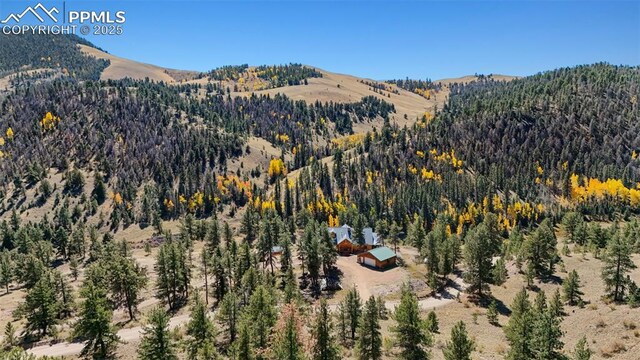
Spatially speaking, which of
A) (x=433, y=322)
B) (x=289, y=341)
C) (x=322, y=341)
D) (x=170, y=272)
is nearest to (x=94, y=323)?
(x=170, y=272)

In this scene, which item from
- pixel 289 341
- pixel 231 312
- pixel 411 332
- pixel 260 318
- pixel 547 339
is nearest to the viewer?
pixel 547 339

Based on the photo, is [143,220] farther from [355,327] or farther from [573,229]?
[573,229]

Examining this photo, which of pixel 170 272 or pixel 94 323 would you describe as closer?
pixel 94 323

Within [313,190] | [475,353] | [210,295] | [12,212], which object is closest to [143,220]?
[12,212]

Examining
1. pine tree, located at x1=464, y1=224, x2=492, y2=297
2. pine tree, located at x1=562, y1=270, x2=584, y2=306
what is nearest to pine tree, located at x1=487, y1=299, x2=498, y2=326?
pine tree, located at x1=464, y1=224, x2=492, y2=297

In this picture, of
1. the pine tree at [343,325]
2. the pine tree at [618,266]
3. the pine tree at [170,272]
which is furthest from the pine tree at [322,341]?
the pine tree at [618,266]

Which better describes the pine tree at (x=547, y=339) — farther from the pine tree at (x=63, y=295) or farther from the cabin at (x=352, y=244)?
Result: the cabin at (x=352, y=244)

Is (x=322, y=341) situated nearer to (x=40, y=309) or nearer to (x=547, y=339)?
(x=547, y=339)

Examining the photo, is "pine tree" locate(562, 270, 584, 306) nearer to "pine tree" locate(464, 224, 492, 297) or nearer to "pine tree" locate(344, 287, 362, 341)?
"pine tree" locate(464, 224, 492, 297)

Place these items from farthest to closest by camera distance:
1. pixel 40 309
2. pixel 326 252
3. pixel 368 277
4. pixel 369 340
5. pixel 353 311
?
pixel 368 277 < pixel 326 252 < pixel 40 309 < pixel 353 311 < pixel 369 340
